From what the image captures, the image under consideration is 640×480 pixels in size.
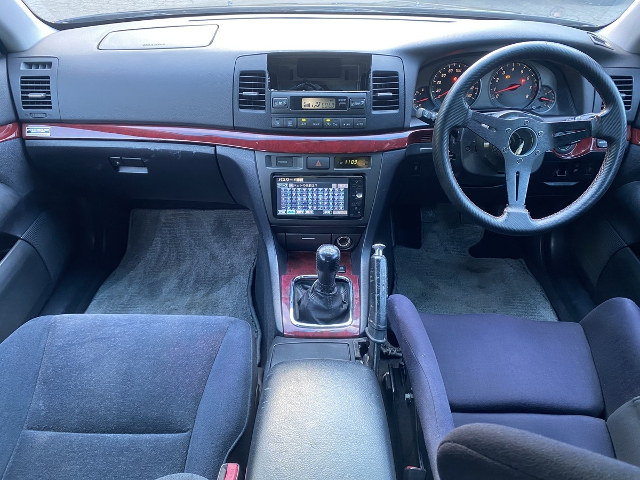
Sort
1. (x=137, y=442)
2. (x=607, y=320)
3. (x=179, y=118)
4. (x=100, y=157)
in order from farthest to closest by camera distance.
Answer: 1. (x=100, y=157)
2. (x=179, y=118)
3. (x=607, y=320)
4. (x=137, y=442)

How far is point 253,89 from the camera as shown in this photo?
5.64ft

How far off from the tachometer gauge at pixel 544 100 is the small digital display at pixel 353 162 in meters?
0.64

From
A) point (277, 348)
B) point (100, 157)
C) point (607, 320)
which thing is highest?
point (100, 157)

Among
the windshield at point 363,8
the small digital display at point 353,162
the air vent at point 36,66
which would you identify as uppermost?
the windshield at point 363,8

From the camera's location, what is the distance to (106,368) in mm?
1240

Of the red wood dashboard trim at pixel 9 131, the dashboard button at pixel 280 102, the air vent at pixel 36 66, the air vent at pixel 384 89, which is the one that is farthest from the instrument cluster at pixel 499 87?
the red wood dashboard trim at pixel 9 131

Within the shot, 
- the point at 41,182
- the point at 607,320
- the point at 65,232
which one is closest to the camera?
the point at 607,320


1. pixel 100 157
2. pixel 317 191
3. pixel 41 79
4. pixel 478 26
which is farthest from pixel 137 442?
pixel 478 26

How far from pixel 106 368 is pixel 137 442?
0.76ft

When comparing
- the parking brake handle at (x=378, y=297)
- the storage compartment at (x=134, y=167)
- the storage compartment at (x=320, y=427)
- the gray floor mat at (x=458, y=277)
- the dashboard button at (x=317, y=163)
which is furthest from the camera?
the gray floor mat at (x=458, y=277)

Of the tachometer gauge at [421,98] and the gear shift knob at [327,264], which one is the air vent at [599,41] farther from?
the gear shift knob at [327,264]

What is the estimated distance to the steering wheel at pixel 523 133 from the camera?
4.62 ft

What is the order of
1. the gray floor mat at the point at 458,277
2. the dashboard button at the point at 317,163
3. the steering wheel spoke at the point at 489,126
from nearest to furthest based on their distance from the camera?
the steering wheel spoke at the point at 489,126 → the dashboard button at the point at 317,163 → the gray floor mat at the point at 458,277

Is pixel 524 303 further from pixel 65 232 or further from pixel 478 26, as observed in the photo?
pixel 65 232
